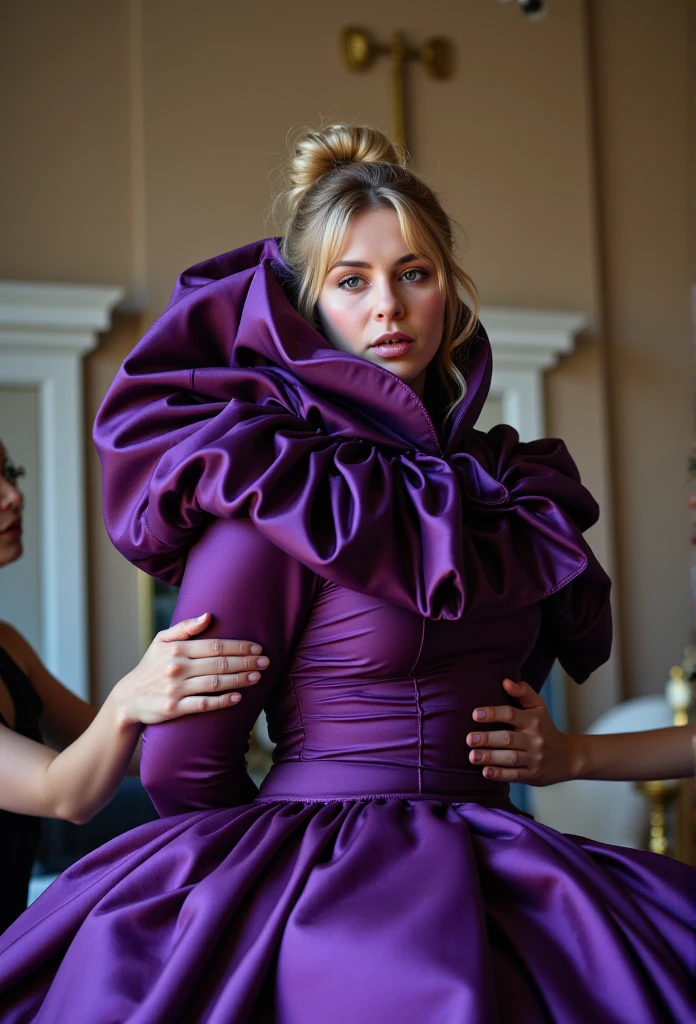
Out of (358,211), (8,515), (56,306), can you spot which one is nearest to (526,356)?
(56,306)

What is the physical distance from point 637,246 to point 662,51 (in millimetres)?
765

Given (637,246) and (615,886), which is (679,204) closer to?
(637,246)

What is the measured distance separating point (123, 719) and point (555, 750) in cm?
49

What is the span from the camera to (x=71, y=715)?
1.84m

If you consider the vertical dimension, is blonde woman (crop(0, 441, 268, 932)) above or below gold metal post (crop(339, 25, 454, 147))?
below

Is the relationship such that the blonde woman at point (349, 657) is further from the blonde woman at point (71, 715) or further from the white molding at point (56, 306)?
the white molding at point (56, 306)

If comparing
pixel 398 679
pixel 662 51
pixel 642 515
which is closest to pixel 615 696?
pixel 642 515

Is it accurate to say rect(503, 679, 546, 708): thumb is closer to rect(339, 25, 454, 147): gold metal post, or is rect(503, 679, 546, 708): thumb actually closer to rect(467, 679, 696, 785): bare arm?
rect(467, 679, 696, 785): bare arm

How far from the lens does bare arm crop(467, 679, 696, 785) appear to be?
1198 mm

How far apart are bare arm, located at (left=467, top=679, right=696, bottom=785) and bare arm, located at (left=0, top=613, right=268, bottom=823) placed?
269mm

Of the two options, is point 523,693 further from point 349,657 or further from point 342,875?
point 342,875

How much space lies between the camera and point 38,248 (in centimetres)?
334

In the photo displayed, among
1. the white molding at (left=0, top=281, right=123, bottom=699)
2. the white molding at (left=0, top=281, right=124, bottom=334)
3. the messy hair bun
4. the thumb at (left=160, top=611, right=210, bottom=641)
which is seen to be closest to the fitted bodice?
the thumb at (left=160, top=611, right=210, bottom=641)

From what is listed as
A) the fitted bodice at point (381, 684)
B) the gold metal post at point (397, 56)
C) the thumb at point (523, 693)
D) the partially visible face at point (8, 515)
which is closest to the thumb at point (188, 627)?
the fitted bodice at point (381, 684)
